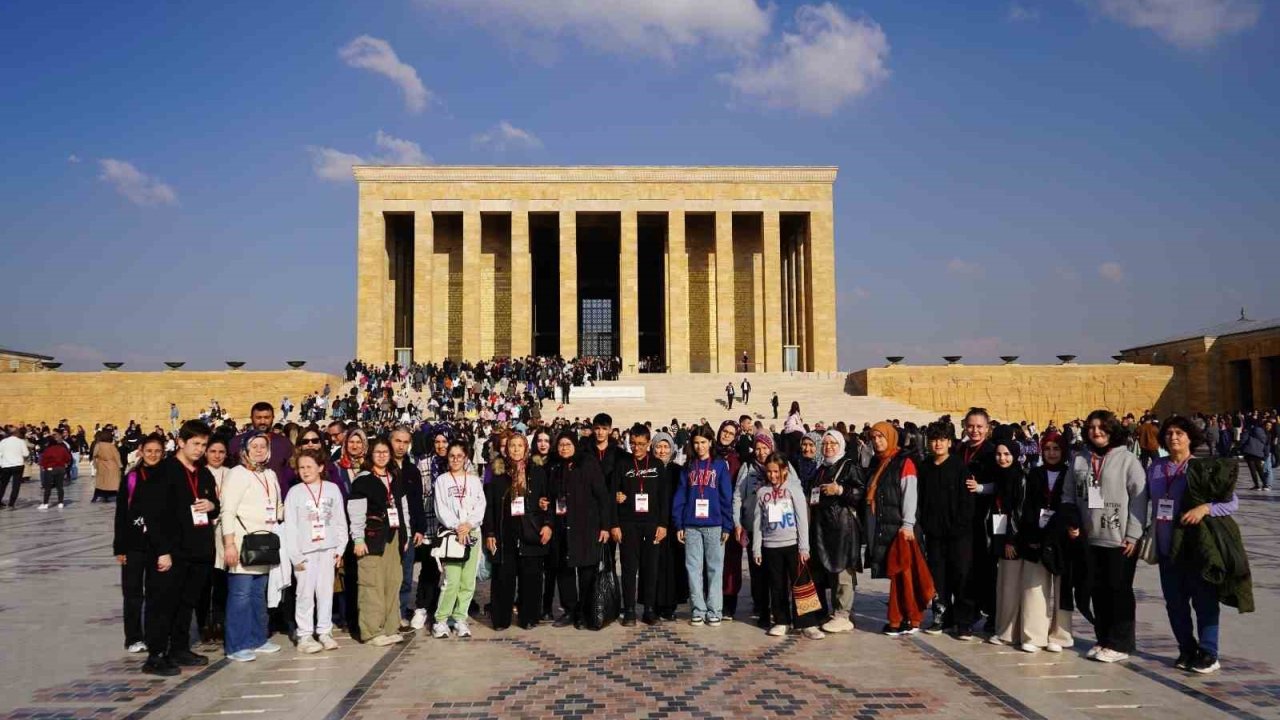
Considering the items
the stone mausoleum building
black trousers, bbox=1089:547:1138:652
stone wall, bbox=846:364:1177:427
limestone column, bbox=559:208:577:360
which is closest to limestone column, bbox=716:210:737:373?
the stone mausoleum building

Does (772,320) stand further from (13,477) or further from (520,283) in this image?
(13,477)

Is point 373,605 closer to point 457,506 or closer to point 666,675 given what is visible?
point 457,506

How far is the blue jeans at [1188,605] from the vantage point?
5281mm

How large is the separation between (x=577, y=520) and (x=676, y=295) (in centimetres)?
3301

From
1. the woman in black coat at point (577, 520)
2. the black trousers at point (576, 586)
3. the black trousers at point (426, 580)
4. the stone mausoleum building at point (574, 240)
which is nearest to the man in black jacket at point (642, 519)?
the woman in black coat at point (577, 520)

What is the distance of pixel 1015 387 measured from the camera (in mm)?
33812

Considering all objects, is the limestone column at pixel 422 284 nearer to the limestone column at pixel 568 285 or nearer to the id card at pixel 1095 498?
the limestone column at pixel 568 285

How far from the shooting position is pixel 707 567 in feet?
22.6

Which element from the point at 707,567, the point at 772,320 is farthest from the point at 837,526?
the point at 772,320

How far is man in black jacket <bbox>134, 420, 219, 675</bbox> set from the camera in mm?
5551

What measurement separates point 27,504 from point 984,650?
17.8 m

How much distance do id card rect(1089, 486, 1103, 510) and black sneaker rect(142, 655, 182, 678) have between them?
6.16 metres

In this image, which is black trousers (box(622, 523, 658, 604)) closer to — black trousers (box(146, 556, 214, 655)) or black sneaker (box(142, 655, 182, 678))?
black trousers (box(146, 556, 214, 655))

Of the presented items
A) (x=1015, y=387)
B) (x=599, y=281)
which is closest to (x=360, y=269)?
(x=599, y=281)
